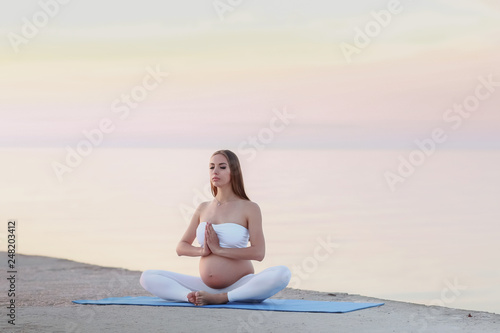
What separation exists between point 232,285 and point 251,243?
34 centimetres

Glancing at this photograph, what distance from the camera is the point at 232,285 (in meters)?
7.04

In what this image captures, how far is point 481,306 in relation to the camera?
27.7 feet

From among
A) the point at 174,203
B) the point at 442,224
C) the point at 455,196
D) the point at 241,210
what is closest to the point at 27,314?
the point at 241,210

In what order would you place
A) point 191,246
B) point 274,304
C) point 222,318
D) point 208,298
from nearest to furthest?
1. point 222,318
2. point 208,298
3. point 274,304
4. point 191,246

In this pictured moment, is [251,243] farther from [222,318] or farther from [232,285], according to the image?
[222,318]

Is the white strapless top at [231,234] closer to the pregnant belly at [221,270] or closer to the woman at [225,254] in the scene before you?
the woman at [225,254]

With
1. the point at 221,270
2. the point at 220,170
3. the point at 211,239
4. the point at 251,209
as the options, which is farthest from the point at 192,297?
the point at 220,170

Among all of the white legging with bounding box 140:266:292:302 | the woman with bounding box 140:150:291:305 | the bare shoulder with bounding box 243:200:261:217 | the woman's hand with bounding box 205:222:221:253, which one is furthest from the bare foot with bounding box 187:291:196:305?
the bare shoulder with bounding box 243:200:261:217

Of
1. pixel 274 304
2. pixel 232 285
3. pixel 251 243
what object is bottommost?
pixel 274 304

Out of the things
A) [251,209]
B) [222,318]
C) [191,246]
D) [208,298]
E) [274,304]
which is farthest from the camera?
[191,246]

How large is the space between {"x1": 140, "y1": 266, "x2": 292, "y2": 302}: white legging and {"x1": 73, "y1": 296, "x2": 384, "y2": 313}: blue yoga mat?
0.21 ft

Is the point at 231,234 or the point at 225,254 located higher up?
the point at 231,234

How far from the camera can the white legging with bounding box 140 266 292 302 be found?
6.82m

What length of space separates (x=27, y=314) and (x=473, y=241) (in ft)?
23.3
